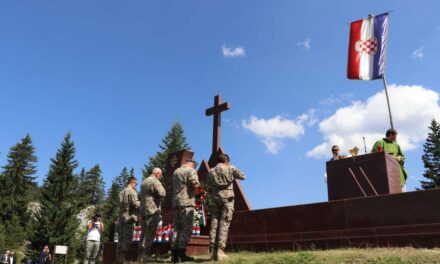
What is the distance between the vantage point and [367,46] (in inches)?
471

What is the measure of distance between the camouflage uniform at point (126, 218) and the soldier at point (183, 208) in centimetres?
132

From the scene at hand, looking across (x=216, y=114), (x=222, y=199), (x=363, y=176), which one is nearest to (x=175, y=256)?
(x=222, y=199)

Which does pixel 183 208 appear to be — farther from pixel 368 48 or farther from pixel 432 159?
pixel 432 159

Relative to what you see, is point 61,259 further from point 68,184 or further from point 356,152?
point 356,152

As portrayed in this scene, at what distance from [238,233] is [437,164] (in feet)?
101

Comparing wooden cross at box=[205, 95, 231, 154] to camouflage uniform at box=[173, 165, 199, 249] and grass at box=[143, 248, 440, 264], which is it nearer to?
camouflage uniform at box=[173, 165, 199, 249]

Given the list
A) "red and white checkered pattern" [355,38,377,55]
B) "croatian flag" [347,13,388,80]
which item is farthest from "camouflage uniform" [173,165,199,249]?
"red and white checkered pattern" [355,38,377,55]

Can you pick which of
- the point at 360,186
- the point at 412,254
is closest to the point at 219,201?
the point at 360,186

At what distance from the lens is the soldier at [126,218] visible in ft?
28.8

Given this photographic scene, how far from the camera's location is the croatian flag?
11562 mm

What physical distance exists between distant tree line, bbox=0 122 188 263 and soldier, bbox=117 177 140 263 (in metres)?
20.6

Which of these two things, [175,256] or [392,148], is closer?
[175,256]

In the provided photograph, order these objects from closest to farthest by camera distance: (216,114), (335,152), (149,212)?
(149,212) → (335,152) → (216,114)

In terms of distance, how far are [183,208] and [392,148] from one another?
186 inches
